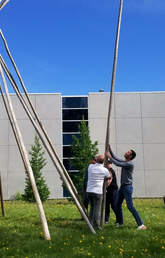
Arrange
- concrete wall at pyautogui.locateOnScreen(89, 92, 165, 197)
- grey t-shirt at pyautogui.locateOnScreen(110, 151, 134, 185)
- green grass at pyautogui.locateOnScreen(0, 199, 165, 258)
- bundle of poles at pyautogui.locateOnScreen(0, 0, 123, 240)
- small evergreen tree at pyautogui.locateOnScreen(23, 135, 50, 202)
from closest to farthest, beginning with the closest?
green grass at pyautogui.locateOnScreen(0, 199, 165, 258), bundle of poles at pyautogui.locateOnScreen(0, 0, 123, 240), grey t-shirt at pyautogui.locateOnScreen(110, 151, 134, 185), small evergreen tree at pyautogui.locateOnScreen(23, 135, 50, 202), concrete wall at pyautogui.locateOnScreen(89, 92, 165, 197)

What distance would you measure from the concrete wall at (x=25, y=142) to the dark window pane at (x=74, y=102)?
45cm

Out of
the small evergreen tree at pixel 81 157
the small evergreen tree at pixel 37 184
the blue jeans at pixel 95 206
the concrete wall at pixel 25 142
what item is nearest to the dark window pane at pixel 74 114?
the concrete wall at pixel 25 142

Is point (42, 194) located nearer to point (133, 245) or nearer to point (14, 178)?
point (14, 178)

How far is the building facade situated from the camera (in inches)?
815

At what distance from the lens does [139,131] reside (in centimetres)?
2114

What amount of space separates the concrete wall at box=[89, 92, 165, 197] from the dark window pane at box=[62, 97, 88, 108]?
459 millimetres

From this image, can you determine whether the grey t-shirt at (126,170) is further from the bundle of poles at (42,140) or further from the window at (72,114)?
the window at (72,114)

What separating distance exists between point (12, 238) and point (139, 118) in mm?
16762

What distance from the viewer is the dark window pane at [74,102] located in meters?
21.7

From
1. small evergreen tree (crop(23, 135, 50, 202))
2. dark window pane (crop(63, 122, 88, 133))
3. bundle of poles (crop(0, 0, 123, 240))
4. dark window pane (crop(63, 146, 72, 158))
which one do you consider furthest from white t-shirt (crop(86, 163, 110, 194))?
dark window pane (crop(63, 122, 88, 133))

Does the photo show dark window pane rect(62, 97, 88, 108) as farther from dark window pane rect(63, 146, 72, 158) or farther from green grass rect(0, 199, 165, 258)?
green grass rect(0, 199, 165, 258)

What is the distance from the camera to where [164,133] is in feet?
69.3

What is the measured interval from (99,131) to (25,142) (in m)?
Result: 5.28

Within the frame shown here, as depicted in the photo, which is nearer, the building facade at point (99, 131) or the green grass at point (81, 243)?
the green grass at point (81, 243)
